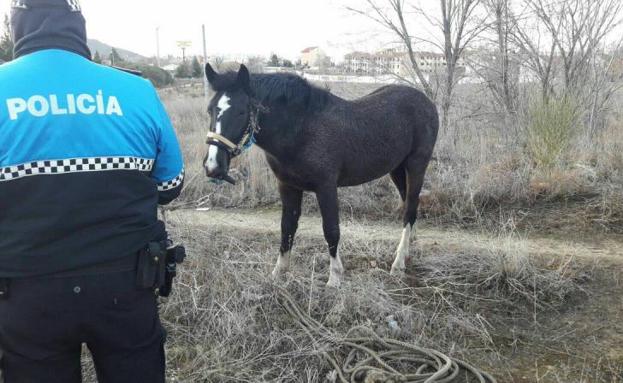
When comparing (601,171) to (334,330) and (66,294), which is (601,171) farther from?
(66,294)

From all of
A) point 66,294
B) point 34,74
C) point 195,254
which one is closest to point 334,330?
point 195,254

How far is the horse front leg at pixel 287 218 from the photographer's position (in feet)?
14.5

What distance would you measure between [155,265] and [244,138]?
5.87 ft

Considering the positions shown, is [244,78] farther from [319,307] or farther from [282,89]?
[319,307]

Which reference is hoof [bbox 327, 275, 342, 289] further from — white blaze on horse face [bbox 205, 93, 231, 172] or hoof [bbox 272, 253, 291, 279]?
white blaze on horse face [bbox 205, 93, 231, 172]

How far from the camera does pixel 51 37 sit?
5.99 feet

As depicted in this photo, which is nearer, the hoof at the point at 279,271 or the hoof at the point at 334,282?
the hoof at the point at 334,282

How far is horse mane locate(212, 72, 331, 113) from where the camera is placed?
365 centimetres

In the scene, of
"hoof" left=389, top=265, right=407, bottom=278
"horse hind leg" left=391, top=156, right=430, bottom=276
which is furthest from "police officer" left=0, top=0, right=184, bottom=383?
"horse hind leg" left=391, top=156, right=430, bottom=276

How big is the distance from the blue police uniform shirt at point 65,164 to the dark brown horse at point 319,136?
1.55 meters

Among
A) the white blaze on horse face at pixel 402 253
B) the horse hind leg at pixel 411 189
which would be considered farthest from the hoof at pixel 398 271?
the horse hind leg at pixel 411 189

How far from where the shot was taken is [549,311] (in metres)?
3.96

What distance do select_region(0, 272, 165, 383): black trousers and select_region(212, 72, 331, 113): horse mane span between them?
2032 mm

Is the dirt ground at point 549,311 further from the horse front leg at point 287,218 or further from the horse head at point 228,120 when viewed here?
the horse head at point 228,120
